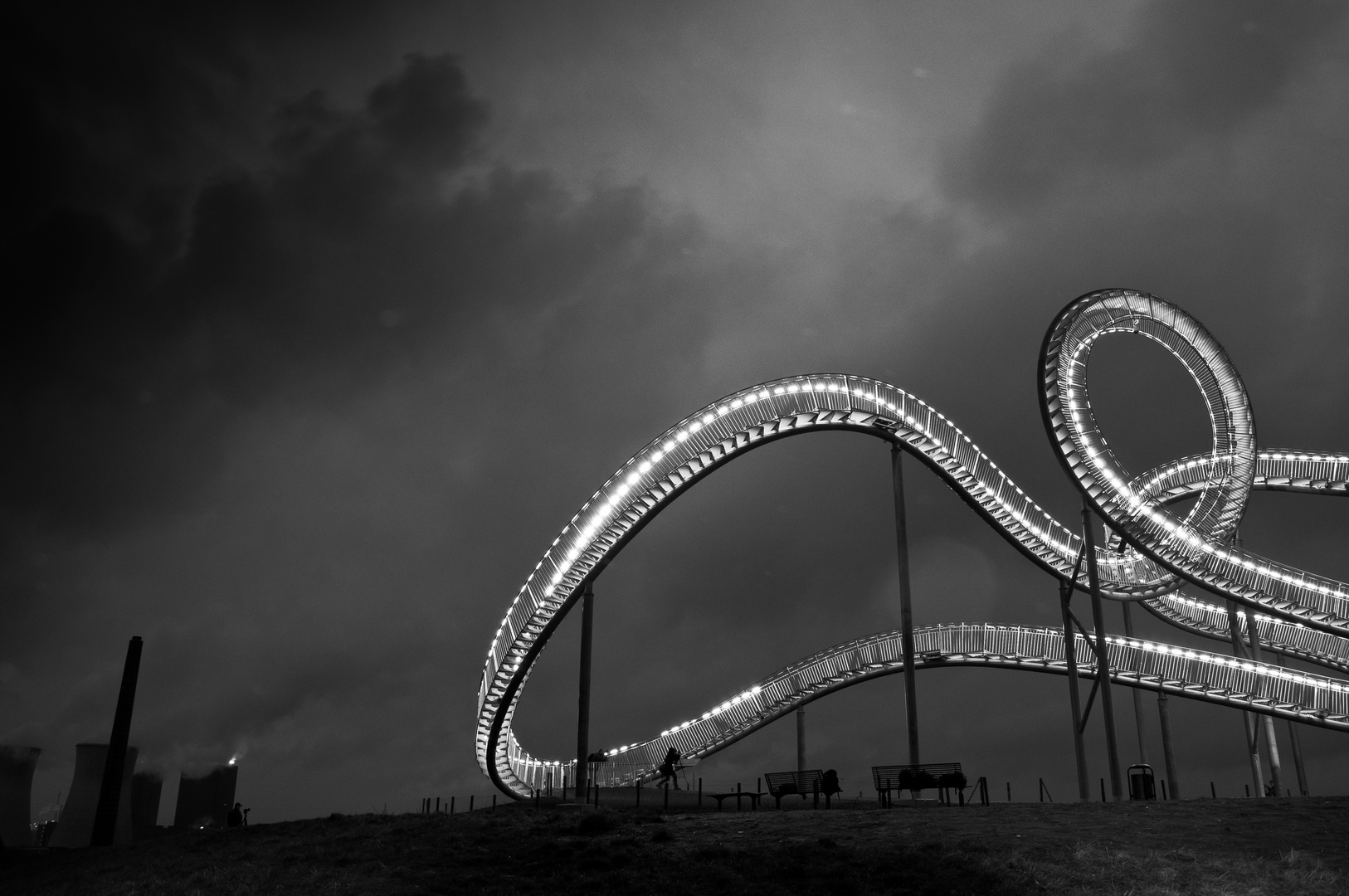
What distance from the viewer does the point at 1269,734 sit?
31.5 m

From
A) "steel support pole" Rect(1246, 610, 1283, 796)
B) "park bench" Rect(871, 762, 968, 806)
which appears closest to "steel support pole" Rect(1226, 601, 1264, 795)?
"steel support pole" Rect(1246, 610, 1283, 796)

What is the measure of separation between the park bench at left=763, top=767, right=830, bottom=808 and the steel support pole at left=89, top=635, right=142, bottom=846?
102 ft

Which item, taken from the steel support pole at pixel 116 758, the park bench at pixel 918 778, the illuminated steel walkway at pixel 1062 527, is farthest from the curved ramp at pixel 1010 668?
the steel support pole at pixel 116 758

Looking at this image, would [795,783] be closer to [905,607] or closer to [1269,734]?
[905,607]

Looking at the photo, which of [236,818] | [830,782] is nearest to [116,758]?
[236,818]

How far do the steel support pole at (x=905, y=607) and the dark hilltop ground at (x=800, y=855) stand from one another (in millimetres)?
6218

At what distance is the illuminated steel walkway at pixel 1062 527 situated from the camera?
28.3 meters

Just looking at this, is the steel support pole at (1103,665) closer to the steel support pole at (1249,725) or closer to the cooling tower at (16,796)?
the steel support pole at (1249,725)

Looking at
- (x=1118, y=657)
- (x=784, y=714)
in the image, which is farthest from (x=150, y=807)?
(x=1118, y=657)

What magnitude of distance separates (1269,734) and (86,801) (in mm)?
43893

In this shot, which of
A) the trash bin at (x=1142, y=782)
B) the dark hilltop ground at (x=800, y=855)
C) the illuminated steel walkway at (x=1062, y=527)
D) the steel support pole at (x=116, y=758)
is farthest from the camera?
the steel support pole at (x=116, y=758)

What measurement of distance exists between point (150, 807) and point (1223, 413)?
61597 mm

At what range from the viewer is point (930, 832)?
1750cm

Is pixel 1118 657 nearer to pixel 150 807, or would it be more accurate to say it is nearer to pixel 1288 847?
pixel 1288 847
